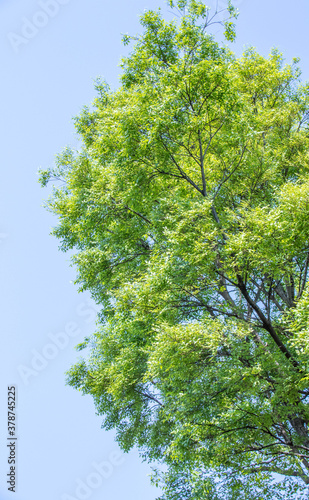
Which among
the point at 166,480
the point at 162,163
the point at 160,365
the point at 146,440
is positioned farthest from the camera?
the point at 146,440

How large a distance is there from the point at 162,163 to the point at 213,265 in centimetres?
300

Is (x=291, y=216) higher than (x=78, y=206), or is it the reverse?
(x=78, y=206)

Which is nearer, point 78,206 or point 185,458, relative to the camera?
point 185,458

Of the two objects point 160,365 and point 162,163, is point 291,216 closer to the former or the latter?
point 162,163

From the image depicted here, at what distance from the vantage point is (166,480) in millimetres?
10773

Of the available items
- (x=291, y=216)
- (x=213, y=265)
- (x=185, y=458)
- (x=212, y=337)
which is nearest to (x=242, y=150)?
(x=291, y=216)

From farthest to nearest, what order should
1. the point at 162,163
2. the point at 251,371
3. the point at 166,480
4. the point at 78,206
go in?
the point at 78,206, the point at 166,480, the point at 162,163, the point at 251,371

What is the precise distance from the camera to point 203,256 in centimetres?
761

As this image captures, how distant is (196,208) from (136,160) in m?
2.39

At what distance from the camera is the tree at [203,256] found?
7535 mm

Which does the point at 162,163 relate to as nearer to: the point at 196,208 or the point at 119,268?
the point at 196,208

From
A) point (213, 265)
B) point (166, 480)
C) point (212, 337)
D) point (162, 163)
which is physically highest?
point (162, 163)

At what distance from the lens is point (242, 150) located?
953 centimetres

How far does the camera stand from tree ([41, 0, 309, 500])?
7.54 metres
